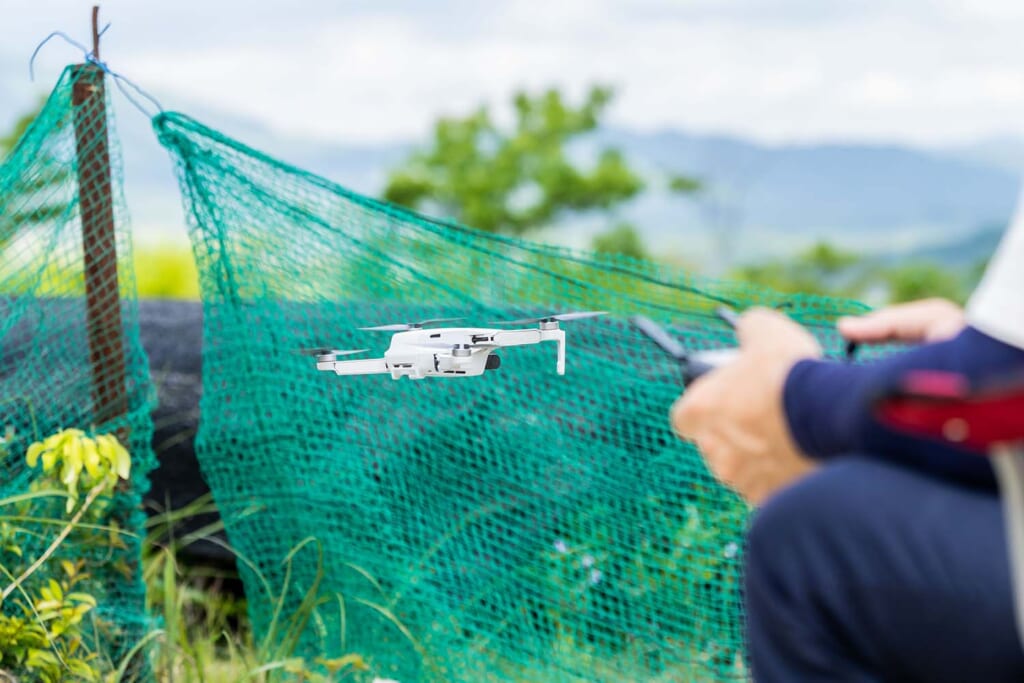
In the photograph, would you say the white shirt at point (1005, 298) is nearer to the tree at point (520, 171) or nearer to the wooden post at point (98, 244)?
the wooden post at point (98, 244)

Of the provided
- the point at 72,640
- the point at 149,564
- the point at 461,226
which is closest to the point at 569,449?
the point at 461,226

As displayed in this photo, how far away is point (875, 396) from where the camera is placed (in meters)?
0.97

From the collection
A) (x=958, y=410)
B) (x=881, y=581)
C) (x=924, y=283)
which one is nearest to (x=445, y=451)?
(x=881, y=581)

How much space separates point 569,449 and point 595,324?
0.29 metres

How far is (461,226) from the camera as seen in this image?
87.7 inches

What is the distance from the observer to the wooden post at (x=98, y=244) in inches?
94.1

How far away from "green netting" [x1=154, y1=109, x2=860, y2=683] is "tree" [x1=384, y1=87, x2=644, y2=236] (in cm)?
1487

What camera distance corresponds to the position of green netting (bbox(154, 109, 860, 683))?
2.34 m

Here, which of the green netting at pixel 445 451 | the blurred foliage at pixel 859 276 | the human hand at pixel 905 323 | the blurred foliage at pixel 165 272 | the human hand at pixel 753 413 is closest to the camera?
the human hand at pixel 753 413

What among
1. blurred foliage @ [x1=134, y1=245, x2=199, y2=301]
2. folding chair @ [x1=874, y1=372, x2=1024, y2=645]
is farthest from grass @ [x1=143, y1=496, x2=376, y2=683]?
blurred foliage @ [x1=134, y1=245, x2=199, y2=301]

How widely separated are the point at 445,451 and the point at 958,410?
62.2 inches

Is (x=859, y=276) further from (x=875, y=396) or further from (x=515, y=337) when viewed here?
(x=875, y=396)

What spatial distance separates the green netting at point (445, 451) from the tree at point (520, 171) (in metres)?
14.9

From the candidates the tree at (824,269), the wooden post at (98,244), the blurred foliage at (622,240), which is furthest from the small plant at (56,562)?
the tree at (824,269)
